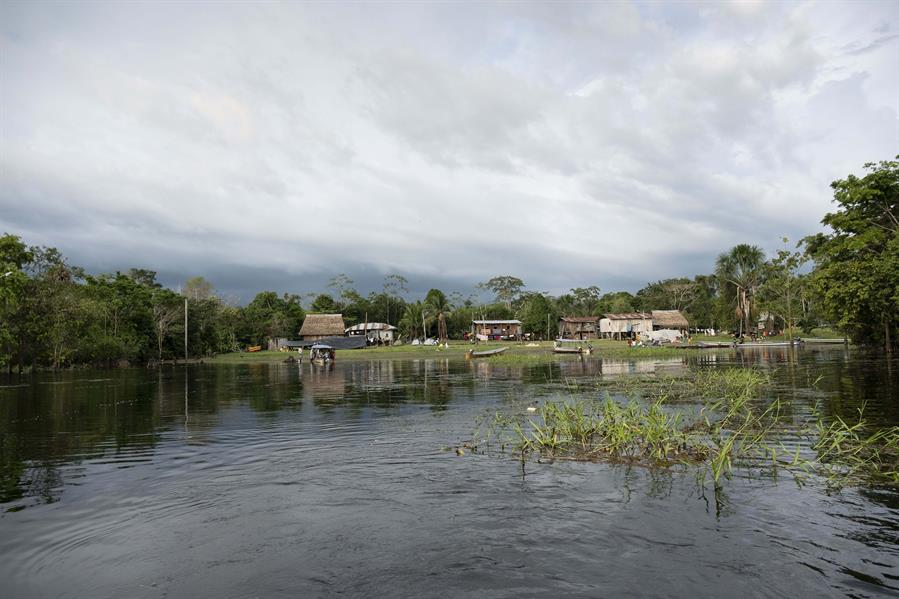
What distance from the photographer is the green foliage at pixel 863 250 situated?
3148cm

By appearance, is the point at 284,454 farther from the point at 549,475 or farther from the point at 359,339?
the point at 359,339

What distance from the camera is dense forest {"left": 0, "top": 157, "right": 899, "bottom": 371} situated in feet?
111

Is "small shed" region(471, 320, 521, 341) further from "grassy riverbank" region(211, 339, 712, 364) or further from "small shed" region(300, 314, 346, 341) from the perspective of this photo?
"small shed" region(300, 314, 346, 341)

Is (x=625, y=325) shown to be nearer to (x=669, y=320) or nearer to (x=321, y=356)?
(x=669, y=320)

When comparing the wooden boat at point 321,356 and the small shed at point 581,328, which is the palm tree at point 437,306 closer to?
the small shed at point 581,328

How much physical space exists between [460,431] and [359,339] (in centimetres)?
7209

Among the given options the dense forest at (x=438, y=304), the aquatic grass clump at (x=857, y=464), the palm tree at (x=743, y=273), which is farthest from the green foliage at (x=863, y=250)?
the palm tree at (x=743, y=273)

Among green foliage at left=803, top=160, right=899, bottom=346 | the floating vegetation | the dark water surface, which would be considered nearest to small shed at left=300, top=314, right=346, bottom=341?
green foliage at left=803, top=160, right=899, bottom=346

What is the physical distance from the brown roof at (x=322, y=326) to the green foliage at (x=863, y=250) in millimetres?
70622

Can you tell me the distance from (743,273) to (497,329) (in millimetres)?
42806

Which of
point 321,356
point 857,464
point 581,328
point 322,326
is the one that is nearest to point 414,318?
point 322,326

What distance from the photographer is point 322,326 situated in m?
90.8

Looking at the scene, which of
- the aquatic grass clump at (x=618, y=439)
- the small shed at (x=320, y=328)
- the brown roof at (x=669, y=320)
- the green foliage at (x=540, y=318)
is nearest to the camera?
the aquatic grass clump at (x=618, y=439)

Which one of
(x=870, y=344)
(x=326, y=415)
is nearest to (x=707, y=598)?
(x=326, y=415)
